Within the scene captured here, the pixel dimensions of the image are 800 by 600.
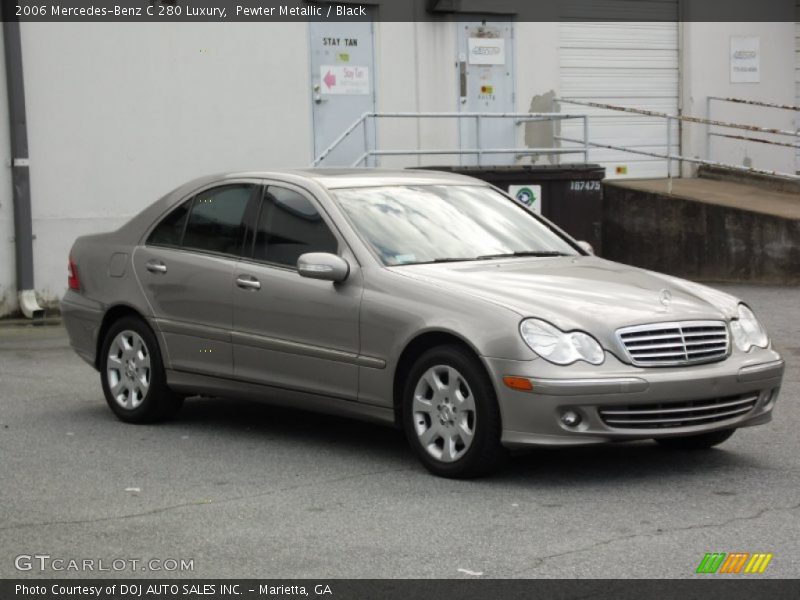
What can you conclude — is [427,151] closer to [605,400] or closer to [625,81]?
[625,81]

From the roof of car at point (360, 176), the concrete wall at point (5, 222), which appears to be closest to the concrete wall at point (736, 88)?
the concrete wall at point (5, 222)

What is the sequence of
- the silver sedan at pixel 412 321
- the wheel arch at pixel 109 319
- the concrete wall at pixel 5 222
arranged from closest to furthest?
the silver sedan at pixel 412 321, the wheel arch at pixel 109 319, the concrete wall at pixel 5 222

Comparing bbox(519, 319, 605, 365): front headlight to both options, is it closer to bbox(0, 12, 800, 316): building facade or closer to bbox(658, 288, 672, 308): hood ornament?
bbox(658, 288, 672, 308): hood ornament

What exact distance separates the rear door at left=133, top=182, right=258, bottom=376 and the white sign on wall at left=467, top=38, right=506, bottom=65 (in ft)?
36.9

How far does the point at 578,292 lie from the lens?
6.99m

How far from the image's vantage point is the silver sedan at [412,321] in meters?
6.63

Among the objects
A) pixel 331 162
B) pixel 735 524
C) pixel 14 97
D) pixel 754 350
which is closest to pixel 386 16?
pixel 331 162

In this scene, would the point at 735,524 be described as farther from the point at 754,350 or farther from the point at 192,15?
the point at 192,15

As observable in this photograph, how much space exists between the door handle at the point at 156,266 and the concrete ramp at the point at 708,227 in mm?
10222

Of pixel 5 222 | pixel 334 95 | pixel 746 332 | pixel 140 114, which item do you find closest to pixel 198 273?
pixel 746 332

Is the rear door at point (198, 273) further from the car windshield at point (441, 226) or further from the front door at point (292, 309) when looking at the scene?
the car windshield at point (441, 226)

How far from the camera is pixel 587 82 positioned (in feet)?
68.6

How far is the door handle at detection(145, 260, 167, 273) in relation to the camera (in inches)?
337

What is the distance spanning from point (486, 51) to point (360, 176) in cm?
1174
